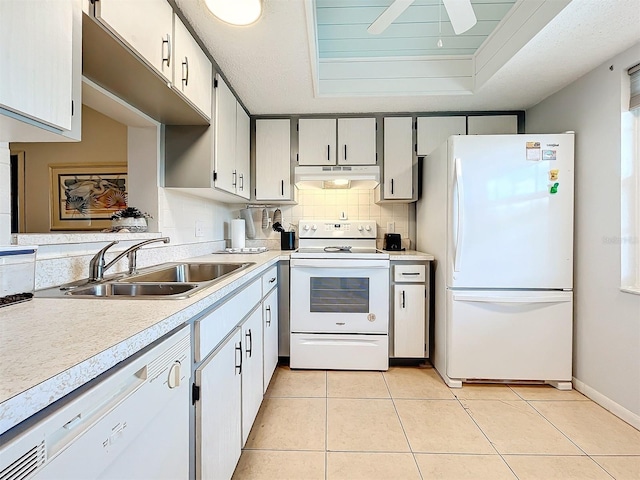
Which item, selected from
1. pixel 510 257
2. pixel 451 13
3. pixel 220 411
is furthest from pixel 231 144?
pixel 510 257

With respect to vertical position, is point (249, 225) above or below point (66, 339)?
above

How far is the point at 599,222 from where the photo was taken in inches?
76.5

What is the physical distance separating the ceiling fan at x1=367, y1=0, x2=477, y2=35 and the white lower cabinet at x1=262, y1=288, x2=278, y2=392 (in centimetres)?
165

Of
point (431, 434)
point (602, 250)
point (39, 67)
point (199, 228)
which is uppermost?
point (39, 67)

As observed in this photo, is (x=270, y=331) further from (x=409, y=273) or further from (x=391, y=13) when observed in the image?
(x=391, y=13)

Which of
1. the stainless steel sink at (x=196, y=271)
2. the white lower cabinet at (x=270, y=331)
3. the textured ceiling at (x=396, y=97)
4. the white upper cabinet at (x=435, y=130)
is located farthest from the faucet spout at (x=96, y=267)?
the white upper cabinet at (x=435, y=130)

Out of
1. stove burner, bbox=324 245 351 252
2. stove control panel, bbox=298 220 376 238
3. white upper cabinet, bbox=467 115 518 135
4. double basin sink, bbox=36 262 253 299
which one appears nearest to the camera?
double basin sink, bbox=36 262 253 299

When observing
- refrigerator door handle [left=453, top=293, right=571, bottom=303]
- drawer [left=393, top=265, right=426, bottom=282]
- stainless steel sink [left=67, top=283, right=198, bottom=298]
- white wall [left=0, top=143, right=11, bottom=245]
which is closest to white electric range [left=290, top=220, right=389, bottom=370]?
drawer [left=393, top=265, right=426, bottom=282]

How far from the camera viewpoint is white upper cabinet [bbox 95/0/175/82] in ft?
3.39

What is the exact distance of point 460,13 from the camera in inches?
59.7

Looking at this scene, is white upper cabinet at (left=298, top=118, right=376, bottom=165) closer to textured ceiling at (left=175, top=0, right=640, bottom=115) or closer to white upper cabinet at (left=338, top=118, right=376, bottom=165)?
white upper cabinet at (left=338, top=118, right=376, bottom=165)

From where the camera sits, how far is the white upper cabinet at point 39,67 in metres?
0.74

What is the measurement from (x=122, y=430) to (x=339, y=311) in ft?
6.26

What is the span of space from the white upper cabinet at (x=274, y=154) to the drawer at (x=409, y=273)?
3.90ft
